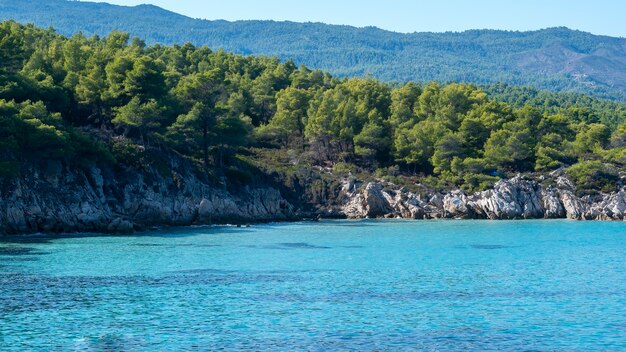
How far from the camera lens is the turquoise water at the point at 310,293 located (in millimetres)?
26250

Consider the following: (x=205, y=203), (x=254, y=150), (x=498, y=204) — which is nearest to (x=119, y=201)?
(x=205, y=203)

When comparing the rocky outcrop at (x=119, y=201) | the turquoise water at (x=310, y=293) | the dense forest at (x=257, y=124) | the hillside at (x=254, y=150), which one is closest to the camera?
the turquoise water at (x=310, y=293)

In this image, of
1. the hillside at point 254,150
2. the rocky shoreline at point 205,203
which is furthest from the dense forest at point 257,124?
the rocky shoreline at point 205,203

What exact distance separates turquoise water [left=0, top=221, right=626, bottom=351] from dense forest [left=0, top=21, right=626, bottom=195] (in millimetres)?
14162

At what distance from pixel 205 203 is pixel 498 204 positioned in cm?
2797

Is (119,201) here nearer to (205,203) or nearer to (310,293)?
(205,203)

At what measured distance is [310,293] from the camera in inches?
1368

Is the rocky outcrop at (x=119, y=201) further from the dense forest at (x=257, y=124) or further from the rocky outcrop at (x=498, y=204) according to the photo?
the rocky outcrop at (x=498, y=204)

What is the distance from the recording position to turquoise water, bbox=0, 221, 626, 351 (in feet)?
86.1

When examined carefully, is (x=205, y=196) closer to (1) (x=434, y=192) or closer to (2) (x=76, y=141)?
(2) (x=76, y=141)

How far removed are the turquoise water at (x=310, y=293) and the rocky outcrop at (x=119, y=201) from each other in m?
4.12

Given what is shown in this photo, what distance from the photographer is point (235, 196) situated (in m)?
78.2

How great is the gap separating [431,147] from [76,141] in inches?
1609

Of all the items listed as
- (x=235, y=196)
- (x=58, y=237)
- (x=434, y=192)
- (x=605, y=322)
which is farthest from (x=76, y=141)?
(x=605, y=322)
